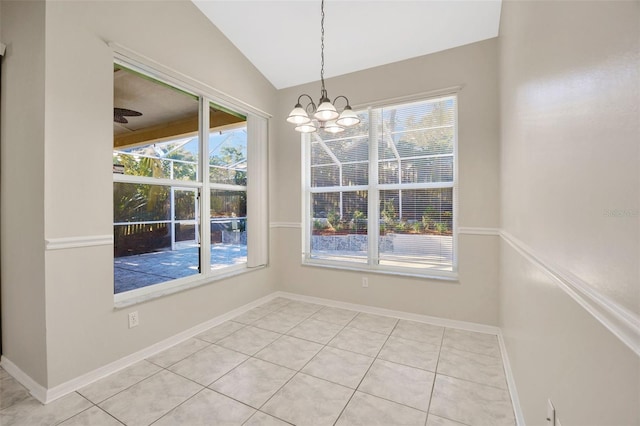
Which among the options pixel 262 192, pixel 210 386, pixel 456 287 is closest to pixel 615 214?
pixel 210 386

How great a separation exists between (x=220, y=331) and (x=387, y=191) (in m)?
2.44

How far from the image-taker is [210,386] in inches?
77.9

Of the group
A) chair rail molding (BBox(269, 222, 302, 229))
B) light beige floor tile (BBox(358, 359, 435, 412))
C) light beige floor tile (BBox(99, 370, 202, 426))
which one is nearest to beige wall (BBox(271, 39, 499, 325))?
chair rail molding (BBox(269, 222, 302, 229))

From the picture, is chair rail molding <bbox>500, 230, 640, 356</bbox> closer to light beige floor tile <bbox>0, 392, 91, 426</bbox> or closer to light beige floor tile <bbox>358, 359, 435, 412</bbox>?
light beige floor tile <bbox>358, 359, 435, 412</bbox>

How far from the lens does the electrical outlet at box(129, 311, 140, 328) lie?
228 centimetres

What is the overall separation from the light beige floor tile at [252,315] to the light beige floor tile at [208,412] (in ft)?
4.18

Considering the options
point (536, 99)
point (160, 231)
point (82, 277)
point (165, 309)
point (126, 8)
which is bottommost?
point (165, 309)

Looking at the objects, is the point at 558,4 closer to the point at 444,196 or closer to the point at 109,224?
the point at 444,196

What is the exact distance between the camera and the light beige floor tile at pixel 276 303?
11.7 ft

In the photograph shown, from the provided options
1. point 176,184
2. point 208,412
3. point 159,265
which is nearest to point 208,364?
point 208,412

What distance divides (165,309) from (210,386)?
36.3 inches

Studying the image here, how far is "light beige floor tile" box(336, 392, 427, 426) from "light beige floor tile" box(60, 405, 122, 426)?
1363 millimetres

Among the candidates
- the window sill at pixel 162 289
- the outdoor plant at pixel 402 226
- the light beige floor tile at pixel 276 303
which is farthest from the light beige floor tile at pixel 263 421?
the outdoor plant at pixel 402 226

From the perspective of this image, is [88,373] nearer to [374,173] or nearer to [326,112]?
[326,112]
